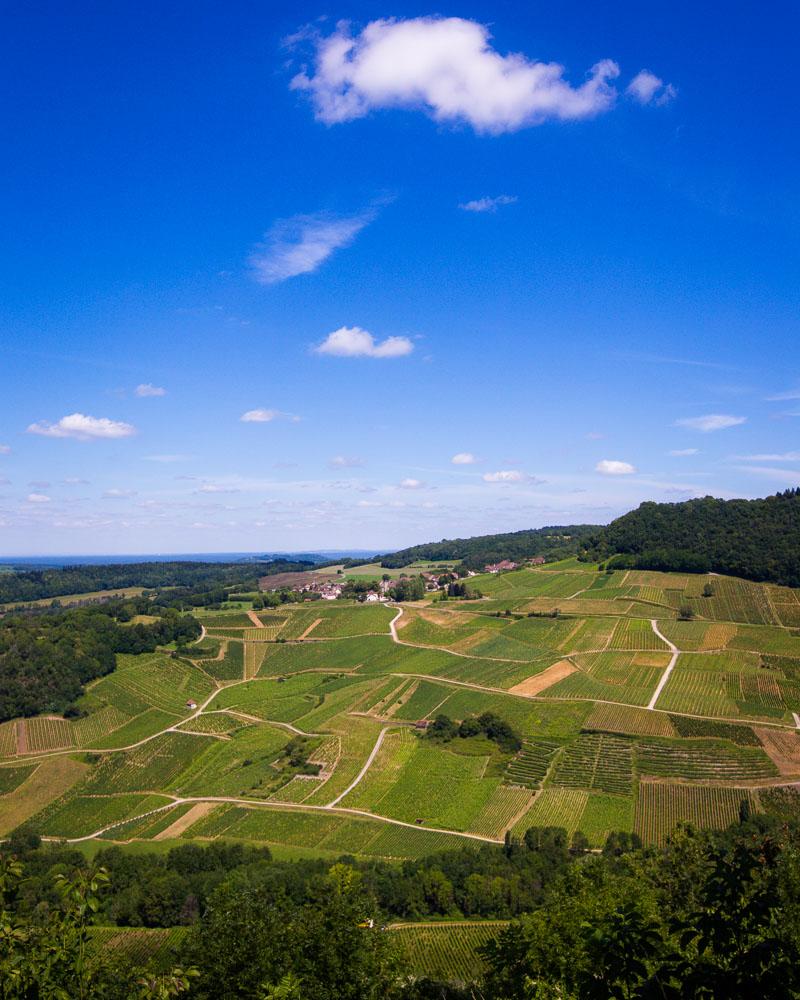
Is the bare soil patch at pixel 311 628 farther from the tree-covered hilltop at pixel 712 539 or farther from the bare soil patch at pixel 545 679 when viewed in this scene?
the tree-covered hilltop at pixel 712 539

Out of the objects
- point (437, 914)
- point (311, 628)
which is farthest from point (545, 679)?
point (311, 628)

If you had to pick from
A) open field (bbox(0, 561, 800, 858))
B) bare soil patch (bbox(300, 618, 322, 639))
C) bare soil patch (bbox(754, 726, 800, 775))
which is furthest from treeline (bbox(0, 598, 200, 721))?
bare soil patch (bbox(754, 726, 800, 775))

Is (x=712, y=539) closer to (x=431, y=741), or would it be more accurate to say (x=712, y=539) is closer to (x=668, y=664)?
(x=668, y=664)

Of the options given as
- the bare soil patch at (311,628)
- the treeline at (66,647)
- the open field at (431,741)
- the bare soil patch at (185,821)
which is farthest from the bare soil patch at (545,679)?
the treeline at (66,647)

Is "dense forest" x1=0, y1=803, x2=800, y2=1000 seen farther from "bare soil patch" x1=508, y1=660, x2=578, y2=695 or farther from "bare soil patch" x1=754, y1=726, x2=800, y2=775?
"bare soil patch" x1=508, y1=660, x2=578, y2=695

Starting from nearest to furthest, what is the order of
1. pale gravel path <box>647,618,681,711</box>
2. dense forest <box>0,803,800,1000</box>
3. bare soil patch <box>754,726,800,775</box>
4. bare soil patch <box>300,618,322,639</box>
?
dense forest <box>0,803,800,1000</box>, bare soil patch <box>754,726,800,775</box>, pale gravel path <box>647,618,681,711</box>, bare soil patch <box>300,618,322,639</box>
